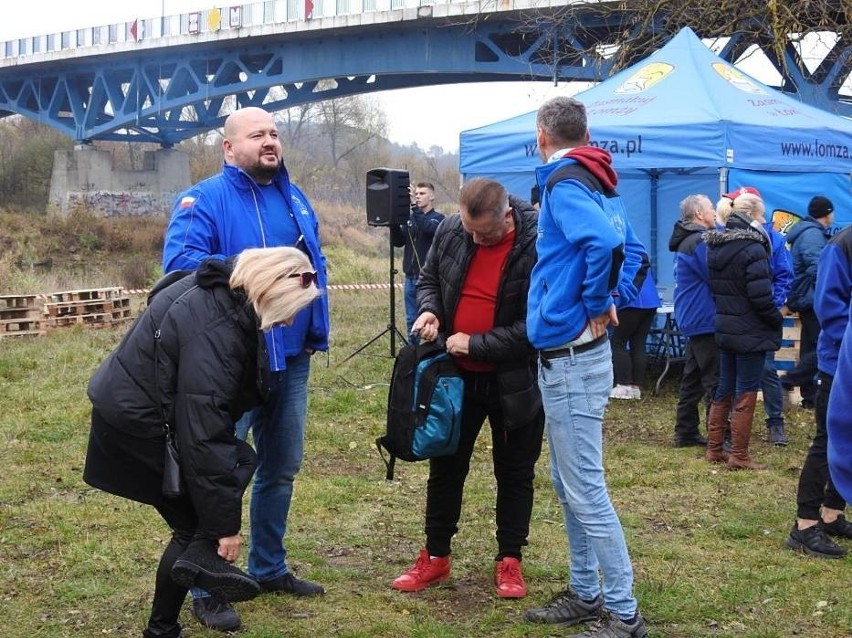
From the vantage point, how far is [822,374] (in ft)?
16.2

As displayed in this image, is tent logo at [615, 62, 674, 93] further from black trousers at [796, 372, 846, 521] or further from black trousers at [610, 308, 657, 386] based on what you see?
black trousers at [796, 372, 846, 521]

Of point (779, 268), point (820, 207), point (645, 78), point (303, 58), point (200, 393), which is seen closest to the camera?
point (200, 393)

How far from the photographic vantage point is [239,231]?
13.7ft

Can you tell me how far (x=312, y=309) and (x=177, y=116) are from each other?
3884 cm

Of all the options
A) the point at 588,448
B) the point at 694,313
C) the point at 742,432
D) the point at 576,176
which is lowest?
the point at 742,432

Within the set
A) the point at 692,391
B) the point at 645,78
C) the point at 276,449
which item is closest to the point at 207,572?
the point at 276,449

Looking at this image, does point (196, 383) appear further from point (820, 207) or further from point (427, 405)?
point (820, 207)

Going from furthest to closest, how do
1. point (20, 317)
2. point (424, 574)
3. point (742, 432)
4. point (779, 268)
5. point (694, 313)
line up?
point (20, 317) < point (779, 268) < point (694, 313) < point (742, 432) < point (424, 574)

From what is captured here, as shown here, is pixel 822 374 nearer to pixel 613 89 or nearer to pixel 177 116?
pixel 613 89

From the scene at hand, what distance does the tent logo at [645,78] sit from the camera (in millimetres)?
10719

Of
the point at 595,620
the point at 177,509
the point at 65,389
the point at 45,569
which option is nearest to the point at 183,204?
the point at 177,509

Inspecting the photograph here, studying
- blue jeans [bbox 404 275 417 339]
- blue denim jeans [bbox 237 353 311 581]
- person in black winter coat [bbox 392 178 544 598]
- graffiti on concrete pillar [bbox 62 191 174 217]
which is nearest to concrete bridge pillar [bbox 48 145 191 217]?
graffiti on concrete pillar [bbox 62 191 174 217]

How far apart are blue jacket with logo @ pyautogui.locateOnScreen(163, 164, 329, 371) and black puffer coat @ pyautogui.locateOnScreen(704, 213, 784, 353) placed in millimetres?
3440

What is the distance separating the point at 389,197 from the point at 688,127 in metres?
3.29
